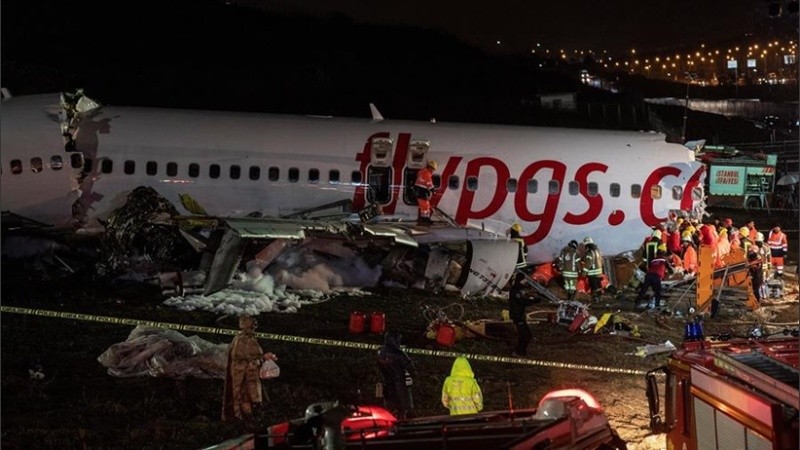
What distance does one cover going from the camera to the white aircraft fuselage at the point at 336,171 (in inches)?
723

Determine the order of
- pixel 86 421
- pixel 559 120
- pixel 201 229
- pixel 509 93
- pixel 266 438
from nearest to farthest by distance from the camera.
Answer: pixel 266 438, pixel 86 421, pixel 201 229, pixel 559 120, pixel 509 93

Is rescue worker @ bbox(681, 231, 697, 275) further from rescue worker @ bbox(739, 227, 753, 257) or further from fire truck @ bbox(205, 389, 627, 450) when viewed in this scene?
fire truck @ bbox(205, 389, 627, 450)

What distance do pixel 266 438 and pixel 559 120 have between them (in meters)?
53.7

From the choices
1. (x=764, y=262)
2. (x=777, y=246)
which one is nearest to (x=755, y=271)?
(x=764, y=262)

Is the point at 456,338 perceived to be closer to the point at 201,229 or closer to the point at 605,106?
the point at 201,229

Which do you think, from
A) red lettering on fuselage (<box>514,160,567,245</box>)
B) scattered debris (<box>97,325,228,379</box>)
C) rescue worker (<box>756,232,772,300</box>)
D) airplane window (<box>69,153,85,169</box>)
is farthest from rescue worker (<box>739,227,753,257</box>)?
airplane window (<box>69,153,85,169</box>)

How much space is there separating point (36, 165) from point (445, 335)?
34.0ft

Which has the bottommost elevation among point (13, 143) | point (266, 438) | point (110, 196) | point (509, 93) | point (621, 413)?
point (621, 413)

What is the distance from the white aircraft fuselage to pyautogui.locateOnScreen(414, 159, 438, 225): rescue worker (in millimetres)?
285

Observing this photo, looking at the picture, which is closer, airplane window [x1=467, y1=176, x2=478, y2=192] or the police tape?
the police tape

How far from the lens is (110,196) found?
18.4 m

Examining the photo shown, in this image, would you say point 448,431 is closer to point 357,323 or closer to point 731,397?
point 731,397

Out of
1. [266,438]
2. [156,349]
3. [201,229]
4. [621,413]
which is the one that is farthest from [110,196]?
[266,438]

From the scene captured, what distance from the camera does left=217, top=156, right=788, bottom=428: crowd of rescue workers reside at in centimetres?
916
